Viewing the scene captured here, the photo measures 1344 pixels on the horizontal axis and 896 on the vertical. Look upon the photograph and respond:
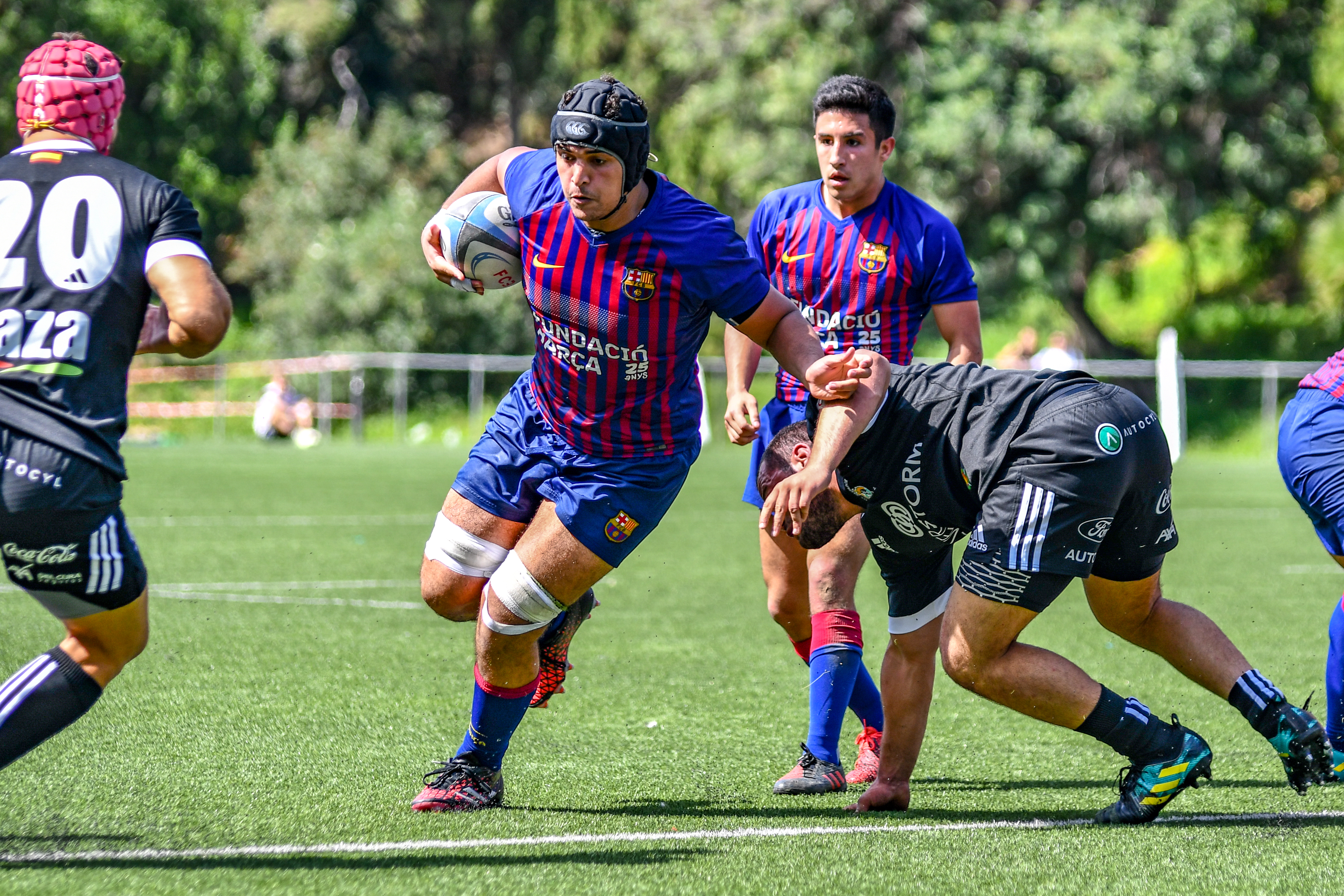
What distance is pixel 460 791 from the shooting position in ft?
14.6

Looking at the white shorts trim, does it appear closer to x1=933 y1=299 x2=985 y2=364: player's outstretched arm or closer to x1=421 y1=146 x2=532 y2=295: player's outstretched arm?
x1=933 y1=299 x2=985 y2=364: player's outstretched arm

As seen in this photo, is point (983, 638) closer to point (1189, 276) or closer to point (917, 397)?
point (917, 397)

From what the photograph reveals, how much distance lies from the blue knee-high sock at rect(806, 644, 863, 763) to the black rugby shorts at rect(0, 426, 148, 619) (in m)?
2.33

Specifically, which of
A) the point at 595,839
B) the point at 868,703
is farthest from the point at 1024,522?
the point at 868,703

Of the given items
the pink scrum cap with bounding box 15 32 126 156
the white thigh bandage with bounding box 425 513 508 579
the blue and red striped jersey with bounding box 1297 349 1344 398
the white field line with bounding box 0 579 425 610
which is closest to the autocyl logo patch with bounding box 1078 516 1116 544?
the blue and red striped jersey with bounding box 1297 349 1344 398

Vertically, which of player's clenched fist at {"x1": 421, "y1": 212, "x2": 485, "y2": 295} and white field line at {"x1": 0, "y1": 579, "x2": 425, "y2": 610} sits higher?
player's clenched fist at {"x1": 421, "y1": 212, "x2": 485, "y2": 295}

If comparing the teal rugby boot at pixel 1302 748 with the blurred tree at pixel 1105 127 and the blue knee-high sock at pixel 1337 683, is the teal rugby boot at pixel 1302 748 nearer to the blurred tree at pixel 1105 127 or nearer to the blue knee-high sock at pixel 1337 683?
the blue knee-high sock at pixel 1337 683

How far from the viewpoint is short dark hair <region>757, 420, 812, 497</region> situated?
4.31 m

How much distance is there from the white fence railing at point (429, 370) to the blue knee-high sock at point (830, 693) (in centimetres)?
1919

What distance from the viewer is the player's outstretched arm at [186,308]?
345 centimetres

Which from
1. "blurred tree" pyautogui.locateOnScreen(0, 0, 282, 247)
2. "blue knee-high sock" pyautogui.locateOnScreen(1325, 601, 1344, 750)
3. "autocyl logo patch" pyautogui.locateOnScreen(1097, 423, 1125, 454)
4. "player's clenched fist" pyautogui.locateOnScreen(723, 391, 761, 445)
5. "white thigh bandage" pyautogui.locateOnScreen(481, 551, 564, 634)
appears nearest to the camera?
"autocyl logo patch" pyautogui.locateOnScreen(1097, 423, 1125, 454)

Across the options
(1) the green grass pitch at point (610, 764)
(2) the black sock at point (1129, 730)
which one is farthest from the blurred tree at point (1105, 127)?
(2) the black sock at point (1129, 730)

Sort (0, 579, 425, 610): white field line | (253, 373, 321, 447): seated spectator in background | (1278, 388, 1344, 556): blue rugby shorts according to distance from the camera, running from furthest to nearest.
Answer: (253, 373, 321, 447): seated spectator in background, (0, 579, 425, 610): white field line, (1278, 388, 1344, 556): blue rugby shorts

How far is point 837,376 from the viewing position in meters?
4.11
